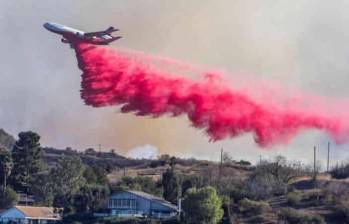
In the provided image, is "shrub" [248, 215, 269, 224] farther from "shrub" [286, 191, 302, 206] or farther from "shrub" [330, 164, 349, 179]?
"shrub" [330, 164, 349, 179]

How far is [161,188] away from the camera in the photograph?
161 m

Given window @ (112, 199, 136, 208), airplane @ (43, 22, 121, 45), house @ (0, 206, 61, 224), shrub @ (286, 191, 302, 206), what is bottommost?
house @ (0, 206, 61, 224)

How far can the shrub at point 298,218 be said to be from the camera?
426 feet

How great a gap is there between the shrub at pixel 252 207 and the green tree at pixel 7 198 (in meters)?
48.1

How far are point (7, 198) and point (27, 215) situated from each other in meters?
19.2

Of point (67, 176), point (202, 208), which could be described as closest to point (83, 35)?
point (202, 208)

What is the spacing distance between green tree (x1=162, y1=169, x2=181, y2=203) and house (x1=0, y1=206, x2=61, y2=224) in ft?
63.6

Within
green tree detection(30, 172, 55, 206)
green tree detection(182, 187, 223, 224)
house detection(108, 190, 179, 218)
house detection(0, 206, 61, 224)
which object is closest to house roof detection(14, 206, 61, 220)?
house detection(0, 206, 61, 224)

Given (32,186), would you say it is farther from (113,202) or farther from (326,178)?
(326,178)

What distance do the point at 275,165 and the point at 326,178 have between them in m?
10.3

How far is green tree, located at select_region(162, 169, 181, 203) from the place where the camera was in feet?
505

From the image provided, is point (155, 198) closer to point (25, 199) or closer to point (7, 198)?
point (7, 198)

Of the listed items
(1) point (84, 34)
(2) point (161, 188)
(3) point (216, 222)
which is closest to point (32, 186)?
(2) point (161, 188)

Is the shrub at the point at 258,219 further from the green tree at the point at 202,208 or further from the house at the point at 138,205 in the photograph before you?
the house at the point at 138,205
